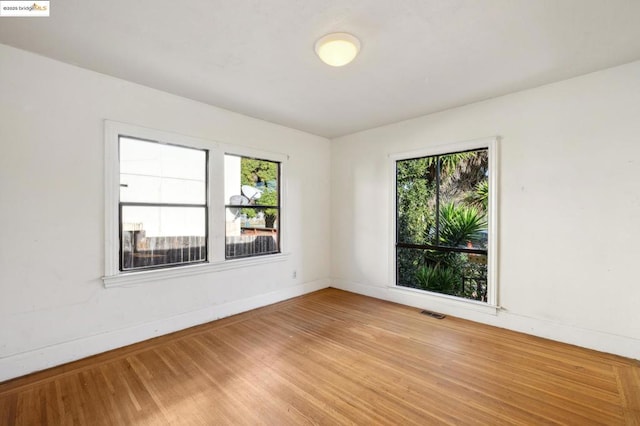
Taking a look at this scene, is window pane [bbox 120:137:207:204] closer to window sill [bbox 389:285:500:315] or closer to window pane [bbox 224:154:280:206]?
window pane [bbox 224:154:280:206]

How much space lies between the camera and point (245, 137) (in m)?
3.94

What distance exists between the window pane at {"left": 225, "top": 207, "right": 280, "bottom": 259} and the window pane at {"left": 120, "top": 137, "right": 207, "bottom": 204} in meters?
0.53

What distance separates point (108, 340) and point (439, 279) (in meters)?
4.27

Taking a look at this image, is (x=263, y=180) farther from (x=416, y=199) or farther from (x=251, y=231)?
(x=416, y=199)

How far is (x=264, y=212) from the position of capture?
4.21 m

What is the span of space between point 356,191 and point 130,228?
3.25 m

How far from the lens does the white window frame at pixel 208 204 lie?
2789 millimetres

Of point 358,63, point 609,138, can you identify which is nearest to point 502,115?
point 609,138

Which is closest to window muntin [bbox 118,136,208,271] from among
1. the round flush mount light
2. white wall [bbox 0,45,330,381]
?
white wall [bbox 0,45,330,381]

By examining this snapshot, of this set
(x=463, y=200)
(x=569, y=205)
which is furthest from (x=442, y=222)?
(x=569, y=205)

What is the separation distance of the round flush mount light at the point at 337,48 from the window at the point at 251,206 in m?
2.06

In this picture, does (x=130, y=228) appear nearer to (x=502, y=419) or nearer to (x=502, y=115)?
(x=502, y=419)

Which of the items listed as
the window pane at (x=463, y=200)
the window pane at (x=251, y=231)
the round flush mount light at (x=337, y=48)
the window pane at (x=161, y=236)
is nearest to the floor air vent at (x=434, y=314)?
the window pane at (x=463, y=200)

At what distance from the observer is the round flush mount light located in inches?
84.1
